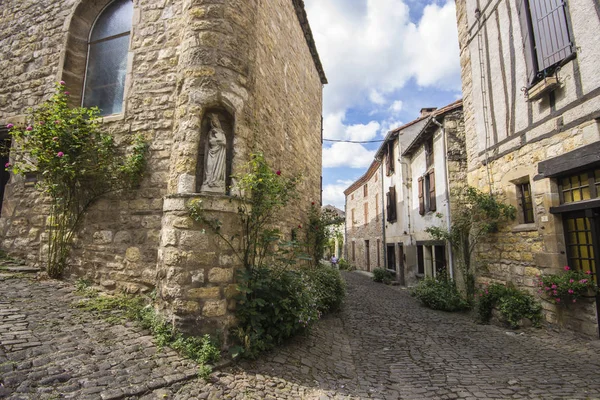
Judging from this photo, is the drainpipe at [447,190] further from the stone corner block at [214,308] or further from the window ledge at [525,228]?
the stone corner block at [214,308]

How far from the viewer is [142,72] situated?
15.5 feet

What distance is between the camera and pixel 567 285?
461 cm

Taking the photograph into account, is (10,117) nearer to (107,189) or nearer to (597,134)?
(107,189)

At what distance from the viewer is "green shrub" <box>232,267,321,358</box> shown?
11.3 feet

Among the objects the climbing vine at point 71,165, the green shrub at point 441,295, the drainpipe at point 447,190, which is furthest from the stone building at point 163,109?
the drainpipe at point 447,190

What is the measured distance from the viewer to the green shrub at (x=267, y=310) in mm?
3457

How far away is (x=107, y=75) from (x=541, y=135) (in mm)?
7341

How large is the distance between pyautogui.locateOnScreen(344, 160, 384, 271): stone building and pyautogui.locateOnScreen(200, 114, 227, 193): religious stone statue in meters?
13.5

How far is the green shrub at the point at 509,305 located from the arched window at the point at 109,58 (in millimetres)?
7366

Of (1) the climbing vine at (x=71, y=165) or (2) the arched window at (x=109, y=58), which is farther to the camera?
(2) the arched window at (x=109, y=58)

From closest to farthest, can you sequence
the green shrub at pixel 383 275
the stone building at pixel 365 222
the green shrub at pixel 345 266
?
the green shrub at pixel 383 275 < the stone building at pixel 365 222 < the green shrub at pixel 345 266

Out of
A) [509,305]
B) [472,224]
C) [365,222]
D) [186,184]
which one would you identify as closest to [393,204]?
[365,222]

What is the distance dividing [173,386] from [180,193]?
188 centimetres

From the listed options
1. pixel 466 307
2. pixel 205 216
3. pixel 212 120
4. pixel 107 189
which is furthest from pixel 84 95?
pixel 466 307
